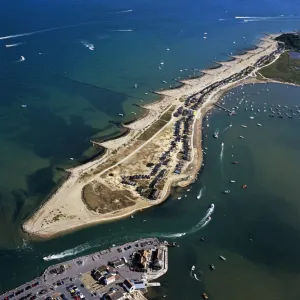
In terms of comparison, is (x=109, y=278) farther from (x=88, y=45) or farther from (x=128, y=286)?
(x=88, y=45)

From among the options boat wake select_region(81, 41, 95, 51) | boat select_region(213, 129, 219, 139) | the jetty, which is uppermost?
boat wake select_region(81, 41, 95, 51)

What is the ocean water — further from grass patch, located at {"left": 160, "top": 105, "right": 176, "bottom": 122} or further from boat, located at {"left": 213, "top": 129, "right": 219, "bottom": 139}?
grass patch, located at {"left": 160, "top": 105, "right": 176, "bottom": 122}

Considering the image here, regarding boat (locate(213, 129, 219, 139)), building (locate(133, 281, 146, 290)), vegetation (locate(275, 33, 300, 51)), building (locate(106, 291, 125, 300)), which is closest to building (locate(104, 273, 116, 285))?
building (locate(106, 291, 125, 300))

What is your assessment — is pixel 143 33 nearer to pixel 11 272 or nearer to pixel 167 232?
pixel 167 232

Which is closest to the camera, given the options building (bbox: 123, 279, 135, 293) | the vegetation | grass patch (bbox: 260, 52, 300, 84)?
building (bbox: 123, 279, 135, 293)

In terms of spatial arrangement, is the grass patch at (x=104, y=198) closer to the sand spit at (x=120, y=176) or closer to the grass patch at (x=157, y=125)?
the sand spit at (x=120, y=176)

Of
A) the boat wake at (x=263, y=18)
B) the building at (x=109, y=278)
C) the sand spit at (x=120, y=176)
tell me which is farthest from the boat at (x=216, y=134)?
the boat wake at (x=263, y=18)

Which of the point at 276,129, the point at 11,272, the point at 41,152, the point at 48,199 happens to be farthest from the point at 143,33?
the point at 11,272

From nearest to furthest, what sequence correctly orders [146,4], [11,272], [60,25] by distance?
[11,272]
[60,25]
[146,4]
